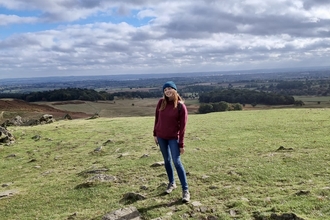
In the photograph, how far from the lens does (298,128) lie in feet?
63.6

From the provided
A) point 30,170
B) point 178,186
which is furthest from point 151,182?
point 30,170

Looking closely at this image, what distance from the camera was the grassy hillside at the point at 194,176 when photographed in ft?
25.2

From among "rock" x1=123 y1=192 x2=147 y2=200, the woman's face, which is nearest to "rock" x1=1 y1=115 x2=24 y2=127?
"rock" x1=123 y1=192 x2=147 y2=200

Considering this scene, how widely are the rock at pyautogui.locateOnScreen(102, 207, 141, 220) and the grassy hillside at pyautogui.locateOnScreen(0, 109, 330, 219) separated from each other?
0.77 ft

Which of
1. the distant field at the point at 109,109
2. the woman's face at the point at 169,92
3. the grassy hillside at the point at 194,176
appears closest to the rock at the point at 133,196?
the grassy hillside at the point at 194,176

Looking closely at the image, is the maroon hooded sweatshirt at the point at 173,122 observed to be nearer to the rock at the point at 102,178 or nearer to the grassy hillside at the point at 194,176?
the grassy hillside at the point at 194,176

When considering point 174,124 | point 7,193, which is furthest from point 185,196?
point 7,193

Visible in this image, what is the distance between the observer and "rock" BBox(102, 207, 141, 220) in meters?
7.36

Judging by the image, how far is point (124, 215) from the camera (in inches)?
293

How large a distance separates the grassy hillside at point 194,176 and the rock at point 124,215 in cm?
23

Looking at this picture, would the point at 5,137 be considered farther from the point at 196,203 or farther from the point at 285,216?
the point at 285,216

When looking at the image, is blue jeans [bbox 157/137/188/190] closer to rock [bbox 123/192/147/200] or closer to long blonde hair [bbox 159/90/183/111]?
long blonde hair [bbox 159/90/183/111]

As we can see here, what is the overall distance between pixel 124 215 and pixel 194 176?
3.88 m

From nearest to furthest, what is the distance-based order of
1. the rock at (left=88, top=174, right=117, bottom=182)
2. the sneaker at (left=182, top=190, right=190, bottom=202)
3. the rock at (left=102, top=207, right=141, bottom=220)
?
the rock at (left=102, top=207, right=141, bottom=220)
the sneaker at (left=182, top=190, right=190, bottom=202)
the rock at (left=88, top=174, right=117, bottom=182)
